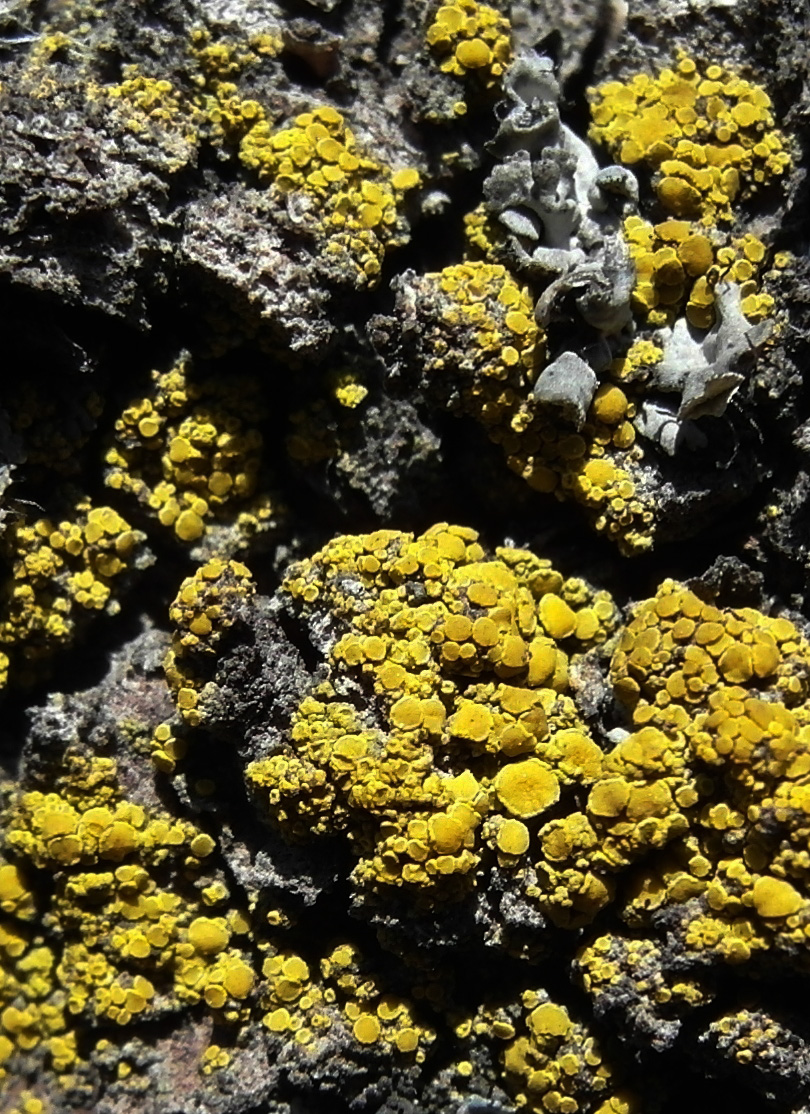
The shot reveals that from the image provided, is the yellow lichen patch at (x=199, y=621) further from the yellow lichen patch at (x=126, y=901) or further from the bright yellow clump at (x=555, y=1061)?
the bright yellow clump at (x=555, y=1061)

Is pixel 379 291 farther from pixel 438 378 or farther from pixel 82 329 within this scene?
pixel 82 329

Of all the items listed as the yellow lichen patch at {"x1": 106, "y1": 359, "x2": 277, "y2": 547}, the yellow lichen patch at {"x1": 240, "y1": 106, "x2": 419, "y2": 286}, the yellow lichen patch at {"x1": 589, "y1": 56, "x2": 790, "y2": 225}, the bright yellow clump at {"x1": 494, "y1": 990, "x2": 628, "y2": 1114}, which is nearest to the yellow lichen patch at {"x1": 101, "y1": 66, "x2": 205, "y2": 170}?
the yellow lichen patch at {"x1": 240, "y1": 106, "x2": 419, "y2": 286}

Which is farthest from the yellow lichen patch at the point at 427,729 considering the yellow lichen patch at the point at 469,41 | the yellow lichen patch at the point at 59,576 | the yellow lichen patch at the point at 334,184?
the yellow lichen patch at the point at 469,41

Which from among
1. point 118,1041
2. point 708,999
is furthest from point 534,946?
point 118,1041

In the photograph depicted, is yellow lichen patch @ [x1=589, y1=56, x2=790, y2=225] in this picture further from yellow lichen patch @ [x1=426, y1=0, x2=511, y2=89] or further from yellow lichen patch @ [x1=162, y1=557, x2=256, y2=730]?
yellow lichen patch @ [x1=162, y1=557, x2=256, y2=730]

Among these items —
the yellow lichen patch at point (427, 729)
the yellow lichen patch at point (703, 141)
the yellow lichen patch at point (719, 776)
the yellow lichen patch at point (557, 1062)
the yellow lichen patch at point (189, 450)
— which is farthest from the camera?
the yellow lichen patch at point (189, 450)
